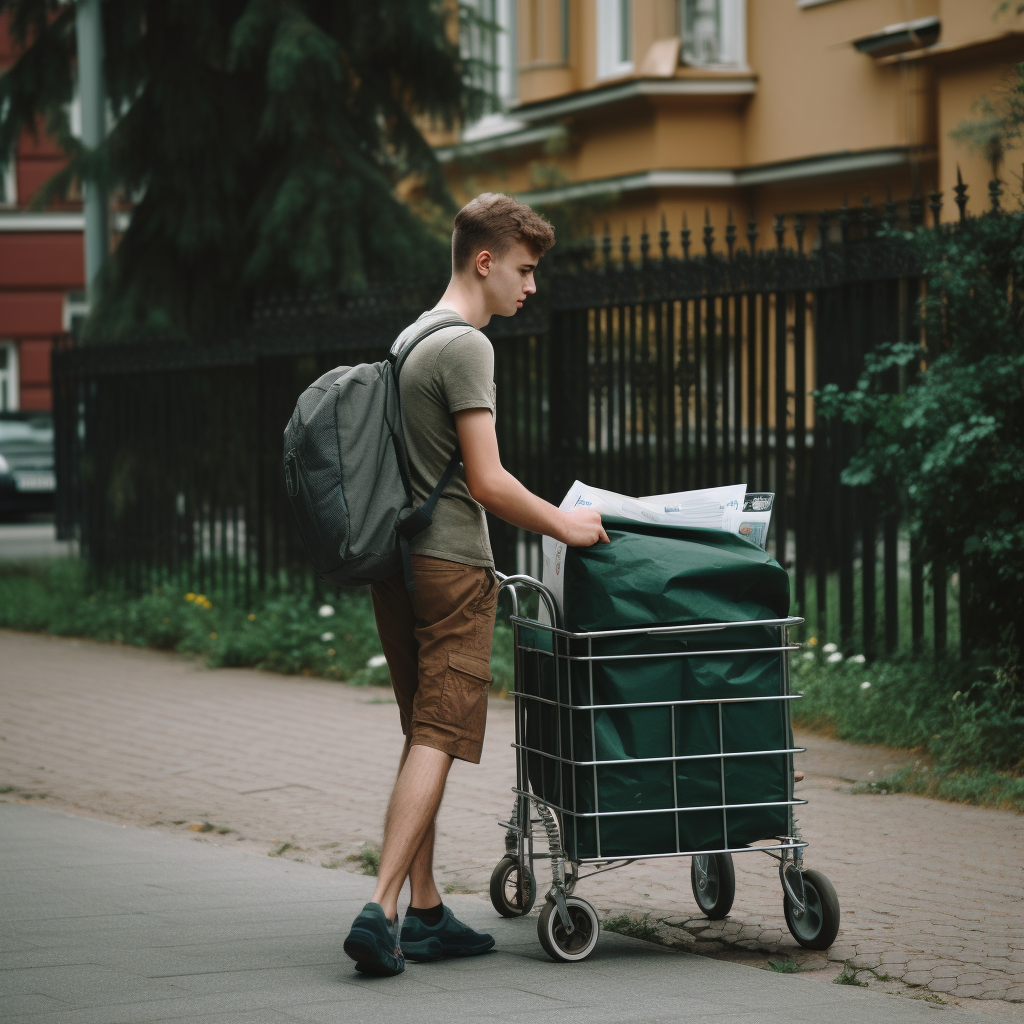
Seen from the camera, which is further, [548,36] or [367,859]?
[548,36]

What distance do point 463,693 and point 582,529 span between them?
543 mm

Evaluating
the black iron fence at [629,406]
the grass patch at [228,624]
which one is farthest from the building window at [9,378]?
the black iron fence at [629,406]

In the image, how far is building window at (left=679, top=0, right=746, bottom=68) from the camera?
2042 centimetres

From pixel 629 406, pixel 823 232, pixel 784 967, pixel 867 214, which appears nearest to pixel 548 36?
pixel 629 406

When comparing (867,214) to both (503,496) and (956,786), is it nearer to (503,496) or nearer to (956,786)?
(956,786)

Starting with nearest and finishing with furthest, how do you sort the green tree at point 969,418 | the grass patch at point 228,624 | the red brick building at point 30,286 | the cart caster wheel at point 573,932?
the cart caster wheel at point 573,932 < the green tree at point 969,418 < the grass patch at point 228,624 < the red brick building at point 30,286

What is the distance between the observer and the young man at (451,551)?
4480mm

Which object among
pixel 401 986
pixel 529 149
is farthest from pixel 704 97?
pixel 401 986

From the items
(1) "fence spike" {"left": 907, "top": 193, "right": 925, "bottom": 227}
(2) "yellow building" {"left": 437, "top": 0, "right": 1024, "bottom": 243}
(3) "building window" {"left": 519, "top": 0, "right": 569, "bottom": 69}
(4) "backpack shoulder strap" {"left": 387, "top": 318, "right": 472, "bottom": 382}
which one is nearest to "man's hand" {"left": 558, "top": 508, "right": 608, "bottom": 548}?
(4) "backpack shoulder strap" {"left": 387, "top": 318, "right": 472, "bottom": 382}

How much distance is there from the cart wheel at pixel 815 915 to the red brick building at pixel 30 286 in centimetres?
3182

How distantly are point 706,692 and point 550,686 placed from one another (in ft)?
1.40

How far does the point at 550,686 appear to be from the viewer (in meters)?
4.68

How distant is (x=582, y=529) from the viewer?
448cm

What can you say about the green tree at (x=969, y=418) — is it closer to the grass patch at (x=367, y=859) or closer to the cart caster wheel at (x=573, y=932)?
the grass patch at (x=367, y=859)
